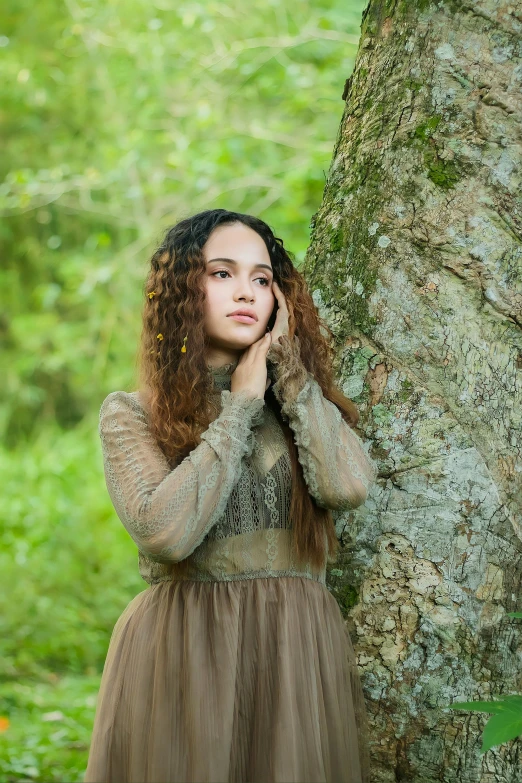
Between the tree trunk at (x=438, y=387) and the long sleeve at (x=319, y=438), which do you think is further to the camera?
the tree trunk at (x=438, y=387)

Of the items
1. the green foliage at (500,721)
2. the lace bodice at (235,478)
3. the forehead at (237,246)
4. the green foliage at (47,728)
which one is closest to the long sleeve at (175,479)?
the lace bodice at (235,478)

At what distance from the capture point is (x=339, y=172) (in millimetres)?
2596

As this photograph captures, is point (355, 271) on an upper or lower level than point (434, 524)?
upper

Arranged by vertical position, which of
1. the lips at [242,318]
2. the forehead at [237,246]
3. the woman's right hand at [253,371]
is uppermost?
Answer: the forehead at [237,246]

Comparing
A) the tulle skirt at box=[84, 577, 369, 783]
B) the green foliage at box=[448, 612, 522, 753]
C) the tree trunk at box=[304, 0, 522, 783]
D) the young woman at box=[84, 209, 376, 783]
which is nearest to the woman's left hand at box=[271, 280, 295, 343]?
the young woman at box=[84, 209, 376, 783]

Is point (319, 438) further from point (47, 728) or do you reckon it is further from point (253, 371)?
point (47, 728)

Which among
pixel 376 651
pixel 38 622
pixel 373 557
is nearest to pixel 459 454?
pixel 373 557

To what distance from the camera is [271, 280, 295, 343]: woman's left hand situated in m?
2.23

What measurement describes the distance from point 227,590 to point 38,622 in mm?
4913

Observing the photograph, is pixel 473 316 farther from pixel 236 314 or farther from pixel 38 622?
pixel 38 622

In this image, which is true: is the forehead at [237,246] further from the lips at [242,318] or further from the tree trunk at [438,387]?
the tree trunk at [438,387]

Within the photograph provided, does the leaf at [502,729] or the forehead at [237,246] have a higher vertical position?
the forehead at [237,246]

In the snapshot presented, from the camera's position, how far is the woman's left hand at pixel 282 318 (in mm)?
2227

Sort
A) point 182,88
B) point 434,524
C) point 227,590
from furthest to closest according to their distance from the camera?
point 182,88 < point 434,524 < point 227,590
